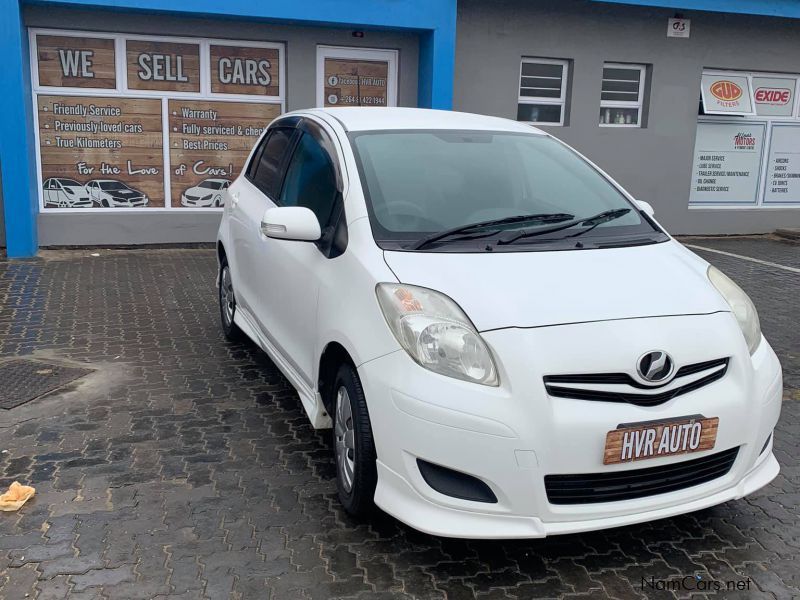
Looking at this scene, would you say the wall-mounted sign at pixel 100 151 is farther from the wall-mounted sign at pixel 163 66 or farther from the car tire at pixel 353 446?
the car tire at pixel 353 446

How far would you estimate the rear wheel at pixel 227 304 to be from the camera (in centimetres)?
590

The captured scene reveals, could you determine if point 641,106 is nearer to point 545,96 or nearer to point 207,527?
point 545,96

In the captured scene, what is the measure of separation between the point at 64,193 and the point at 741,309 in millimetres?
8810

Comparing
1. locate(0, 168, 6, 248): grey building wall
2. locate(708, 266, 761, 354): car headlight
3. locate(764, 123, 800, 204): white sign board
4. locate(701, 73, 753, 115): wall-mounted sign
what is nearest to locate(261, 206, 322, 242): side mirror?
locate(708, 266, 761, 354): car headlight

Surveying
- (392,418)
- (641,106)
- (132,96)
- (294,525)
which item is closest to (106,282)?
(132,96)

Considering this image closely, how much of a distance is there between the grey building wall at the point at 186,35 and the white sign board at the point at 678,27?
3998 mm

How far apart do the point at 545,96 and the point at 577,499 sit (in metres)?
9.58

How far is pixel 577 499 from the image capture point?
2.89 m

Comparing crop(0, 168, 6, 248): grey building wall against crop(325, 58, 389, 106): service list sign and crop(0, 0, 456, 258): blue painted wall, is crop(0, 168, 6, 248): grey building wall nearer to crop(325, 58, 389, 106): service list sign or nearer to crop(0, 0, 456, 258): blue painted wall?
crop(0, 0, 456, 258): blue painted wall

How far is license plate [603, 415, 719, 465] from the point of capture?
2.83 m

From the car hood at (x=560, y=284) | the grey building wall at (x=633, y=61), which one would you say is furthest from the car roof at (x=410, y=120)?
the grey building wall at (x=633, y=61)

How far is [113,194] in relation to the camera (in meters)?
10.1

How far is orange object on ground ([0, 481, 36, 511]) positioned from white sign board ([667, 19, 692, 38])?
438 inches

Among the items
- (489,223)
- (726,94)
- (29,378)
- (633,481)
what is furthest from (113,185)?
(726,94)
